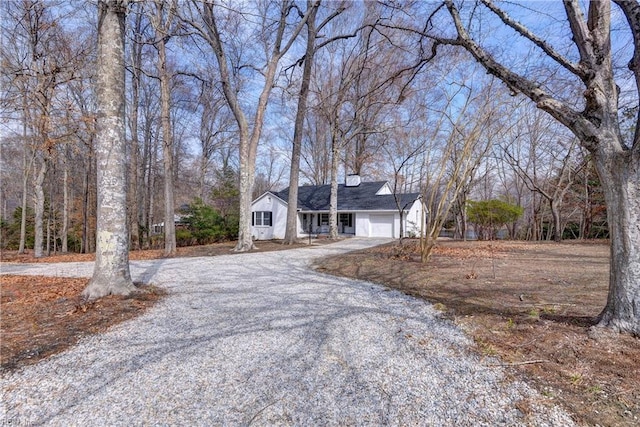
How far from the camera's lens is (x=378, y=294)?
513cm

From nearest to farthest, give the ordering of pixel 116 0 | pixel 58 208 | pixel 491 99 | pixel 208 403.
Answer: pixel 208 403, pixel 116 0, pixel 491 99, pixel 58 208

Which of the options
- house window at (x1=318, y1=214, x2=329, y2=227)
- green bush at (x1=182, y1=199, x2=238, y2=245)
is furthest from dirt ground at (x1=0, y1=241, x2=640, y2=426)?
house window at (x1=318, y1=214, x2=329, y2=227)

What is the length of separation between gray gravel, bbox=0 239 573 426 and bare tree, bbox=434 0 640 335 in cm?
148

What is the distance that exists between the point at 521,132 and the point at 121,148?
19.4m

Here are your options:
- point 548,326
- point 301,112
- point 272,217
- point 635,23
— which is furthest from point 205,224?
point 635,23

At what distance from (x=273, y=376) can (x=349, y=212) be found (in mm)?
19390

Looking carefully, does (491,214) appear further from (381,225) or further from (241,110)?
(241,110)

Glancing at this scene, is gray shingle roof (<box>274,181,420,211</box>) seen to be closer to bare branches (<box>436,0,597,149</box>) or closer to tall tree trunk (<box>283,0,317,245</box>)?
tall tree trunk (<box>283,0,317,245</box>)

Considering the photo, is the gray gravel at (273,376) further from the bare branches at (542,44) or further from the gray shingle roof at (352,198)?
the gray shingle roof at (352,198)

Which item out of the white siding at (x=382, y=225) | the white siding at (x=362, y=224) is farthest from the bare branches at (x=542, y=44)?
the white siding at (x=362, y=224)

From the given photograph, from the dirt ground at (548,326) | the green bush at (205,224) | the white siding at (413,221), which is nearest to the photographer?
the dirt ground at (548,326)

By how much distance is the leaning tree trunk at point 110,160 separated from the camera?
4480 millimetres

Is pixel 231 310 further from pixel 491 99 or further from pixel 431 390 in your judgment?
pixel 491 99

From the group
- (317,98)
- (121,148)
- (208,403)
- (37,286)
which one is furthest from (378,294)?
(317,98)
